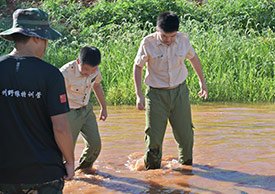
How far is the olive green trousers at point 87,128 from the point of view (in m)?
5.20

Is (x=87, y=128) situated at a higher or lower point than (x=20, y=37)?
lower

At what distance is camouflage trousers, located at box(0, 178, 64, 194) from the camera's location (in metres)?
2.65

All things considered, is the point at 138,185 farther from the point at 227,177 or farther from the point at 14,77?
the point at 14,77

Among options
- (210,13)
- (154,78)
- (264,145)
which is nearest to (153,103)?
(154,78)

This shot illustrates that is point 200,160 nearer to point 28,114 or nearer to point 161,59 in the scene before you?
point 161,59

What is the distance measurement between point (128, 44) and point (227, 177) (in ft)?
21.5

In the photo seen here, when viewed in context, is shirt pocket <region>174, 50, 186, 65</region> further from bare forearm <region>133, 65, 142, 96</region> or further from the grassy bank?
the grassy bank

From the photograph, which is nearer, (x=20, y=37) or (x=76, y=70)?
(x=20, y=37)

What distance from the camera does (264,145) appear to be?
6621 mm

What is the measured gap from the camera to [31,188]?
8.72 feet

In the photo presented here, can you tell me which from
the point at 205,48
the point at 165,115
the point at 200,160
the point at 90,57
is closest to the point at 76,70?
the point at 90,57

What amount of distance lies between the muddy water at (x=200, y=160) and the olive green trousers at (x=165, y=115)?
0.35 metres

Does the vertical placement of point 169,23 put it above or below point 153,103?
above

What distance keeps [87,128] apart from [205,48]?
19.3 feet
